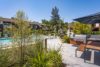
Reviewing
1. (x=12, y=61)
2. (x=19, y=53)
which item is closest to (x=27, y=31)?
(x=19, y=53)

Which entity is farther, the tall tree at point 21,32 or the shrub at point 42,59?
the tall tree at point 21,32

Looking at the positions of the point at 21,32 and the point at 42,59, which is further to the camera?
the point at 21,32

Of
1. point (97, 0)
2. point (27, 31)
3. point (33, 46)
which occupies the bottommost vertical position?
point (33, 46)

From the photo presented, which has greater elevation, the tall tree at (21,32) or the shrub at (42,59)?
the tall tree at (21,32)

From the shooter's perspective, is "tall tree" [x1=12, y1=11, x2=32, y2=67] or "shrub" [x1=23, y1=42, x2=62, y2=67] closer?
"shrub" [x1=23, y1=42, x2=62, y2=67]

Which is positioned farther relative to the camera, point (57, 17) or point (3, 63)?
point (57, 17)

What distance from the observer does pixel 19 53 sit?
5.61 metres

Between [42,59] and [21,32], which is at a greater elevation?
[21,32]

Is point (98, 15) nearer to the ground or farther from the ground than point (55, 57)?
farther from the ground

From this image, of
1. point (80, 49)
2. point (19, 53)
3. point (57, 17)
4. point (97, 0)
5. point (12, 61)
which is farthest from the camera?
point (57, 17)

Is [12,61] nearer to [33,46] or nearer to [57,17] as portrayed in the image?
[33,46]

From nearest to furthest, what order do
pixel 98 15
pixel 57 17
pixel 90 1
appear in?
pixel 98 15, pixel 90 1, pixel 57 17

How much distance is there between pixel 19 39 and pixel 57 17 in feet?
144

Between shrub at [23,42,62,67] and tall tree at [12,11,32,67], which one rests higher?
tall tree at [12,11,32,67]
